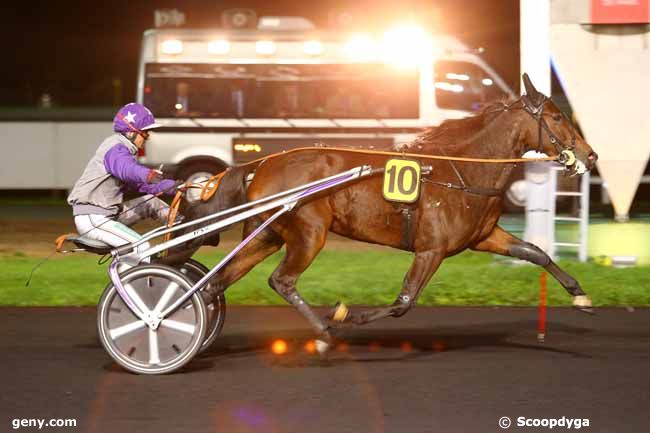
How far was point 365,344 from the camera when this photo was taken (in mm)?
8859

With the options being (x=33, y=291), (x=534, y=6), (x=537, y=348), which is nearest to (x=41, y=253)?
(x=33, y=291)

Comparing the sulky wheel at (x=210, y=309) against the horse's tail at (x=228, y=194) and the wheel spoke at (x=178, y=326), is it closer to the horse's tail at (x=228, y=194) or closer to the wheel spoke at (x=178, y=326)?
the horse's tail at (x=228, y=194)

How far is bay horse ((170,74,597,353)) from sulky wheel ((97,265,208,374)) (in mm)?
459

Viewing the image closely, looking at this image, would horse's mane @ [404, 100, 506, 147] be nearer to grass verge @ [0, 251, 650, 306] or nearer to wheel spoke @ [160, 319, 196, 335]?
wheel spoke @ [160, 319, 196, 335]

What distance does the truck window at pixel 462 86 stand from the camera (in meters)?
19.3

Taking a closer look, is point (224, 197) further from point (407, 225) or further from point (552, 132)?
point (552, 132)

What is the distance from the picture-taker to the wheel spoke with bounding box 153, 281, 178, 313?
7.79 meters

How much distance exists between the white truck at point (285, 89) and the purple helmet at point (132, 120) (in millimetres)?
11839

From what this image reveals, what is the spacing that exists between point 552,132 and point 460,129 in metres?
0.63

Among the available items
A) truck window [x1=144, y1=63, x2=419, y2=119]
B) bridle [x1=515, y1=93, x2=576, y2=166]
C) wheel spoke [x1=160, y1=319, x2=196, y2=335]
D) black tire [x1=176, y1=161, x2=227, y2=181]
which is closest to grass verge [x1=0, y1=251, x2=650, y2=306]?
bridle [x1=515, y1=93, x2=576, y2=166]

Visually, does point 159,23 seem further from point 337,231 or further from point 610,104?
point 337,231

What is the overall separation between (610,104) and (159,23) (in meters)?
9.94

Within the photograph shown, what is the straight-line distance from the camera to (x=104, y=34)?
4053 cm

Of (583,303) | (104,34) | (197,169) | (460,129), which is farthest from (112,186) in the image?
(104,34)
